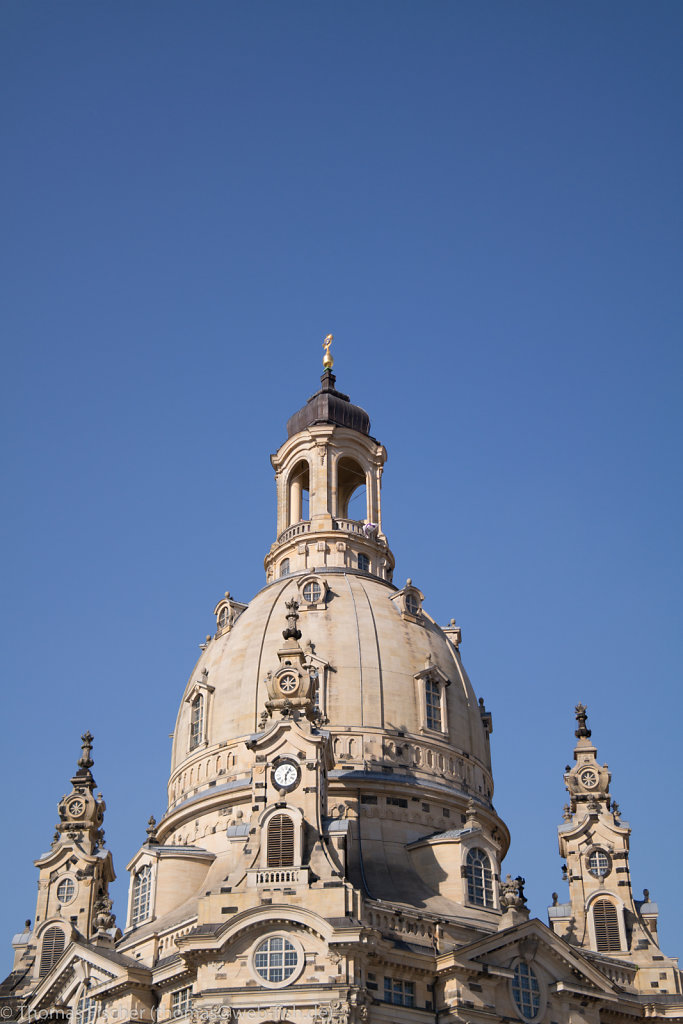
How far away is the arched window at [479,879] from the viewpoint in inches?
2539

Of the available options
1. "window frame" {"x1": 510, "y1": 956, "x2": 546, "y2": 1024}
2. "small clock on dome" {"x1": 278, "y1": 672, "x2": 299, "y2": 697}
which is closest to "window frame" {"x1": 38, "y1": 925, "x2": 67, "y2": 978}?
"small clock on dome" {"x1": 278, "y1": 672, "x2": 299, "y2": 697}

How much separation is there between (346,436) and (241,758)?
24.6 meters

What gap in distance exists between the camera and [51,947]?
73812 mm

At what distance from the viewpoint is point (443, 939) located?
194ft

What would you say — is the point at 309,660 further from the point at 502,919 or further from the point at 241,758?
the point at 502,919

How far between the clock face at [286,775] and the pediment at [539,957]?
33.3 ft

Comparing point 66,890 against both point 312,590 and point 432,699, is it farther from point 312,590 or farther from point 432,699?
point 432,699

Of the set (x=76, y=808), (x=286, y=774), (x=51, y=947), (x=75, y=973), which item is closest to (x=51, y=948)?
(x=51, y=947)

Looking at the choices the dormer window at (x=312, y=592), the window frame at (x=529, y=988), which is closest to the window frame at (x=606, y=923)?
the window frame at (x=529, y=988)

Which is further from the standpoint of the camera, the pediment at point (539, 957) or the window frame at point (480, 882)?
the window frame at point (480, 882)

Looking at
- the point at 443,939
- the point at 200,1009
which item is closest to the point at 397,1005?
the point at 443,939

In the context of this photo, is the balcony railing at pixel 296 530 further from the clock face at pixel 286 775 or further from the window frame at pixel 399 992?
the window frame at pixel 399 992

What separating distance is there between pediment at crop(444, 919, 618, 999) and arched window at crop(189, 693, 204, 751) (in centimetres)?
2108

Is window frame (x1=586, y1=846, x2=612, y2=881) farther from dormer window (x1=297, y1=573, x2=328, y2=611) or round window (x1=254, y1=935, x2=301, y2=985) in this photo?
round window (x1=254, y1=935, x2=301, y2=985)
